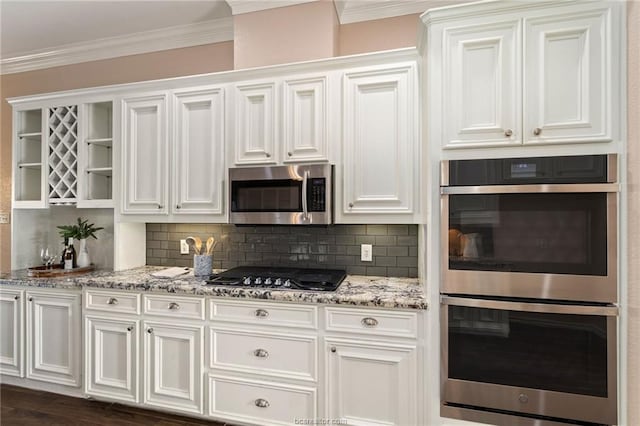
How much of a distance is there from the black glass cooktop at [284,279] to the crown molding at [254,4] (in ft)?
6.36

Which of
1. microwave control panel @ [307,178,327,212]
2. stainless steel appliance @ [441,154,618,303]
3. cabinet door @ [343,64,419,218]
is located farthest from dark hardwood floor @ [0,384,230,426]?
stainless steel appliance @ [441,154,618,303]

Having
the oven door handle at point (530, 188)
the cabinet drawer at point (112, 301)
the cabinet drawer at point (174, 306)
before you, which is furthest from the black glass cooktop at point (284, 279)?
the oven door handle at point (530, 188)

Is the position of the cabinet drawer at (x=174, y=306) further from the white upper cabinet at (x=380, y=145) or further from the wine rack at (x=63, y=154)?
the wine rack at (x=63, y=154)

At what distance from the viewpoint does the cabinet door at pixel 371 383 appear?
1905 mm

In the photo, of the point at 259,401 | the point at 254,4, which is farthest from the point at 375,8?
the point at 259,401

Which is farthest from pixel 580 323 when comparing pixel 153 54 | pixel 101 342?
pixel 153 54

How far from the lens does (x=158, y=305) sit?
2318 millimetres

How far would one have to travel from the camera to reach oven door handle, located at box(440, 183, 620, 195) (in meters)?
1.58

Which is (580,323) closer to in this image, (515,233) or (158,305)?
(515,233)

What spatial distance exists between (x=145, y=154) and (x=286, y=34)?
141 centimetres

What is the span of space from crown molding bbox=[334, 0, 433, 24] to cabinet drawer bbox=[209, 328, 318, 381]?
7.64 feet

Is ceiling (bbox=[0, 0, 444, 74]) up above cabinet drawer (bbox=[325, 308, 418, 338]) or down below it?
above

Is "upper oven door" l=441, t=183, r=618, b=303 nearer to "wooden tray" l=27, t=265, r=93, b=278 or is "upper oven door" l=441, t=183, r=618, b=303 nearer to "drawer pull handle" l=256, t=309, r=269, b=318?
"drawer pull handle" l=256, t=309, r=269, b=318

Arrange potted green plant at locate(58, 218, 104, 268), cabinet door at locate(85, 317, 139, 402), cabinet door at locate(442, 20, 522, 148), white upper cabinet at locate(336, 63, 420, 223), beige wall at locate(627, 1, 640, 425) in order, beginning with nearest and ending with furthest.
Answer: beige wall at locate(627, 1, 640, 425), cabinet door at locate(442, 20, 522, 148), white upper cabinet at locate(336, 63, 420, 223), cabinet door at locate(85, 317, 139, 402), potted green plant at locate(58, 218, 104, 268)
